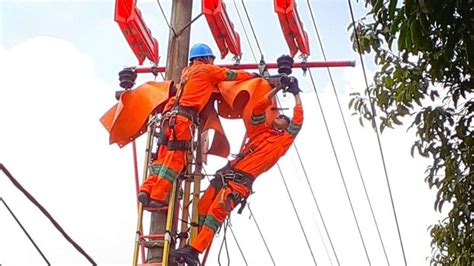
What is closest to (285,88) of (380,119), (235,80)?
(235,80)

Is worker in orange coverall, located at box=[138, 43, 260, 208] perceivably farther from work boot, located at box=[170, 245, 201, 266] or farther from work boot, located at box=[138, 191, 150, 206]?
work boot, located at box=[170, 245, 201, 266]

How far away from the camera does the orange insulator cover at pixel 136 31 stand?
6.29 m

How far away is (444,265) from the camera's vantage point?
5.82m

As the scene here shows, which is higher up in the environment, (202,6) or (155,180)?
(202,6)

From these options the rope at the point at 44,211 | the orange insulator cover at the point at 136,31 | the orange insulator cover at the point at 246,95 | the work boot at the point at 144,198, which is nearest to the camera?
the rope at the point at 44,211

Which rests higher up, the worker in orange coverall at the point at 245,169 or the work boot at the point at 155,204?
the worker in orange coverall at the point at 245,169

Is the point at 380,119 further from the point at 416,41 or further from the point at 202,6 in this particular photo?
the point at 416,41

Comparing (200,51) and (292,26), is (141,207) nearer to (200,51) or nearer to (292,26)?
(200,51)

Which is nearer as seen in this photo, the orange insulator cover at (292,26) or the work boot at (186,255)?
the work boot at (186,255)

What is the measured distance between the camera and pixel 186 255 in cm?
507

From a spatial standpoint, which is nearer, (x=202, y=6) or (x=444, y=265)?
(x=444, y=265)

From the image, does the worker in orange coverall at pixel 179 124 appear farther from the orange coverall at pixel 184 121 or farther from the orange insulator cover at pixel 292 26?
the orange insulator cover at pixel 292 26

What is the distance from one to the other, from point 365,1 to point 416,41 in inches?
77.4

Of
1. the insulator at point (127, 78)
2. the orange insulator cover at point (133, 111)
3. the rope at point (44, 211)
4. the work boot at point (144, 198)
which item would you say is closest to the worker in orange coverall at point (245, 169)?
the work boot at point (144, 198)
